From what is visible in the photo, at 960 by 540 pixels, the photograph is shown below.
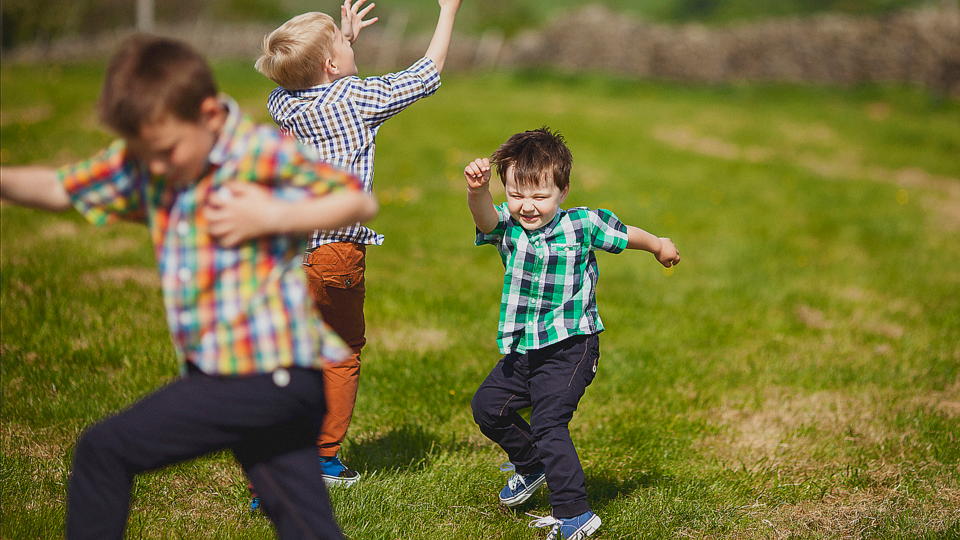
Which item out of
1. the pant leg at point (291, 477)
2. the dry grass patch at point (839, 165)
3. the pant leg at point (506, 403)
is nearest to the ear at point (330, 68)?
the pant leg at point (506, 403)

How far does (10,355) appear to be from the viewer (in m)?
5.58

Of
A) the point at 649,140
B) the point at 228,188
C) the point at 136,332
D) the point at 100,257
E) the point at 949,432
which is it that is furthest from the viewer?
the point at 649,140

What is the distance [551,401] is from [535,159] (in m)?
1.02

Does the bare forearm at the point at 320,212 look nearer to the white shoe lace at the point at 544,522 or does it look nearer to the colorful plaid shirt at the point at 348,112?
the colorful plaid shirt at the point at 348,112

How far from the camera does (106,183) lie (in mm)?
2762

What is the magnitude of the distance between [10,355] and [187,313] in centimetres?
354

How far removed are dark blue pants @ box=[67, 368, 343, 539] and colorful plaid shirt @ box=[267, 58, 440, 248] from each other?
1426 millimetres

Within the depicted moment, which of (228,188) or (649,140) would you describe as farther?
(649,140)

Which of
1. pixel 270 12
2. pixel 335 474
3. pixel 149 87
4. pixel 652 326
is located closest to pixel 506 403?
pixel 335 474

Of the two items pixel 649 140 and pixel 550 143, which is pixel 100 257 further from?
pixel 649 140

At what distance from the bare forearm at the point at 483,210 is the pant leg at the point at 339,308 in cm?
60

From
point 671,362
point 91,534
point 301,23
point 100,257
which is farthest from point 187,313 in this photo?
point 100,257

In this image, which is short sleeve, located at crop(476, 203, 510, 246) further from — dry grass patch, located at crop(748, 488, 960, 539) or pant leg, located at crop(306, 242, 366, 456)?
dry grass patch, located at crop(748, 488, 960, 539)

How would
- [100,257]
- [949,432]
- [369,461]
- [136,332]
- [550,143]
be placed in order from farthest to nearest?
[100,257], [136,332], [949,432], [369,461], [550,143]
